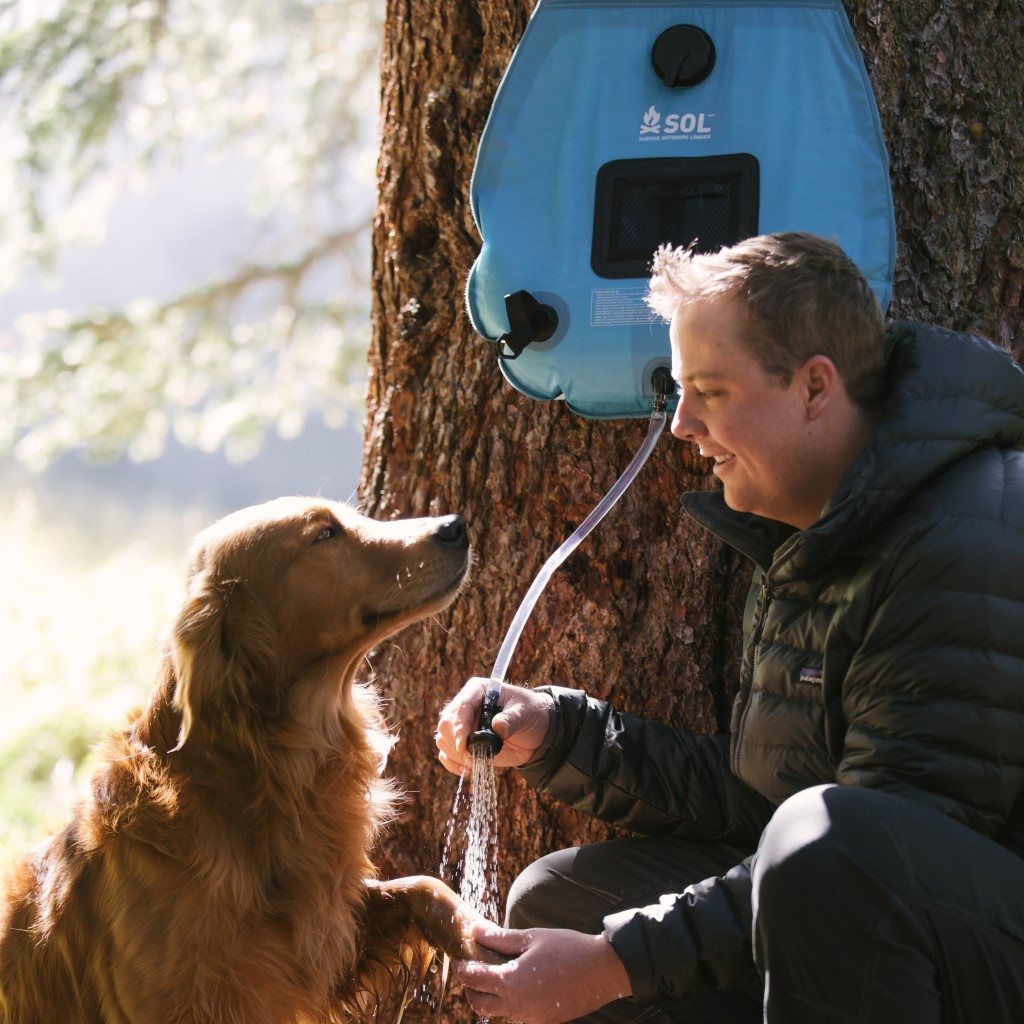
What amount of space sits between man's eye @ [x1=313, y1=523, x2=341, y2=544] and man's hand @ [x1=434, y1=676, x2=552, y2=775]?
511 millimetres

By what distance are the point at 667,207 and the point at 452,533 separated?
892 mm

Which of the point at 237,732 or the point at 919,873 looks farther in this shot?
the point at 237,732

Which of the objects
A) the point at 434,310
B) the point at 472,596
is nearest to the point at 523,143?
the point at 434,310

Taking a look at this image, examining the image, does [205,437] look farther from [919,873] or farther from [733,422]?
[919,873]

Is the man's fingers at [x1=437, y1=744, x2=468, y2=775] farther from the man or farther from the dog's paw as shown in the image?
the dog's paw

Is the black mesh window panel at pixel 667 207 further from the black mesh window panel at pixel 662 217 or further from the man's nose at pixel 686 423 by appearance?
the man's nose at pixel 686 423

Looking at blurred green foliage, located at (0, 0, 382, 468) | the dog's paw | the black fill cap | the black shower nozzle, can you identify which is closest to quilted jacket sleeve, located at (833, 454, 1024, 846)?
the black shower nozzle

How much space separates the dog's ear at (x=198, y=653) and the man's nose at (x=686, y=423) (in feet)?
3.62

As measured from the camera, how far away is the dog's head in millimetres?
2740

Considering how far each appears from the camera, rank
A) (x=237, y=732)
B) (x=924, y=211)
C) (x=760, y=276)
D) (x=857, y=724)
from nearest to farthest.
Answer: (x=857, y=724), (x=760, y=276), (x=237, y=732), (x=924, y=211)

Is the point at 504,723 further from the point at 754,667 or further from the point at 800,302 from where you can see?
the point at 800,302

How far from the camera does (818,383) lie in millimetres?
→ 2227

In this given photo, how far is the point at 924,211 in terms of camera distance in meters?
2.91

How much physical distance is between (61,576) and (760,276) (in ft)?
25.9
